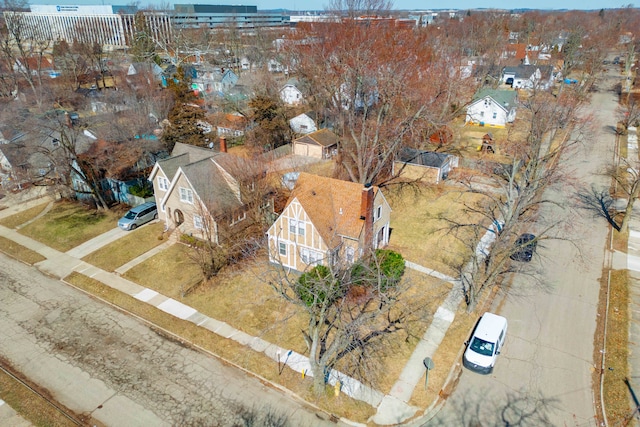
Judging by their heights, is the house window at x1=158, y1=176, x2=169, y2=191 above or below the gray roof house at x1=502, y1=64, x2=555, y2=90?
below

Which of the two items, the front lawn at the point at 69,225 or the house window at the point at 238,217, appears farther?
the front lawn at the point at 69,225

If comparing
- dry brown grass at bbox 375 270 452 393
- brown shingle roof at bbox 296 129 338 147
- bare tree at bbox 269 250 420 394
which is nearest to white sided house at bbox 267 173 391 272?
bare tree at bbox 269 250 420 394

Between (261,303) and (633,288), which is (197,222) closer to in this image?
(261,303)

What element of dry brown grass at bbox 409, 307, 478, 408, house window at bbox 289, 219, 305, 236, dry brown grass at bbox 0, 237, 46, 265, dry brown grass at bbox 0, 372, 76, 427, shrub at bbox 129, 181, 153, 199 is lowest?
dry brown grass at bbox 0, 372, 76, 427

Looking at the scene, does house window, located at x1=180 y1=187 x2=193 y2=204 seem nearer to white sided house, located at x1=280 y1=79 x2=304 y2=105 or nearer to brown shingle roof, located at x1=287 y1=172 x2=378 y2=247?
brown shingle roof, located at x1=287 y1=172 x2=378 y2=247

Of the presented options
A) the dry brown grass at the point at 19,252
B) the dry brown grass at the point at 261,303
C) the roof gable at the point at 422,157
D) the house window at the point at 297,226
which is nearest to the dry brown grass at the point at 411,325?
the dry brown grass at the point at 261,303

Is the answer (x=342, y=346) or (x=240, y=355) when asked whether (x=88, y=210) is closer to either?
(x=240, y=355)

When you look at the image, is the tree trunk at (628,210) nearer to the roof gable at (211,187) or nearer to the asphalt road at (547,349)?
the asphalt road at (547,349)
